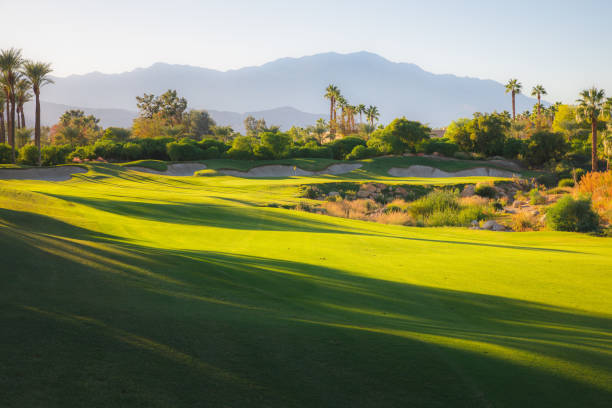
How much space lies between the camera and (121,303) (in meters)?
3.74

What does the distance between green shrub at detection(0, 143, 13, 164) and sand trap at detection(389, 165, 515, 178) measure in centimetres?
4779

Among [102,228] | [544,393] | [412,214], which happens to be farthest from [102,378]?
[412,214]

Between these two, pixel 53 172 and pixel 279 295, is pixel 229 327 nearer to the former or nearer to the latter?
pixel 279 295

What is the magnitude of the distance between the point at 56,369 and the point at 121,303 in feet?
4.42

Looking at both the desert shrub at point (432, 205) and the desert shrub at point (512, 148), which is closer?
the desert shrub at point (432, 205)

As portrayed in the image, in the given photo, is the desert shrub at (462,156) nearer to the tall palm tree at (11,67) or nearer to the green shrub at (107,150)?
the green shrub at (107,150)

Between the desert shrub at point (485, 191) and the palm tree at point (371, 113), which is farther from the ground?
the palm tree at point (371, 113)

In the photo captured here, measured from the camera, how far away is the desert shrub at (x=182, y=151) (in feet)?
189

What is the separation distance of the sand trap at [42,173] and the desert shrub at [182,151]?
15602 mm

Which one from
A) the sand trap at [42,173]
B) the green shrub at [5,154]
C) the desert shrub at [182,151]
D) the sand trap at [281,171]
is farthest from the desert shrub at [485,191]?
the green shrub at [5,154]

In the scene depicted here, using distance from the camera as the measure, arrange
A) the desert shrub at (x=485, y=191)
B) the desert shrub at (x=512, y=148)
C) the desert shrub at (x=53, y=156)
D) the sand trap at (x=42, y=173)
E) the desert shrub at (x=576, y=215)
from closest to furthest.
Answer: the desert shrub at (x=576, y=215)
the desert shrub at (x=485, y=191)
the sand trap at (x=42, y=173)
the desert shrub at (x=53, y=156)
the desert shrub at (x=512, y=148)

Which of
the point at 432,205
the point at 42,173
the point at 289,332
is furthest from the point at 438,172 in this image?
the point at 289,332

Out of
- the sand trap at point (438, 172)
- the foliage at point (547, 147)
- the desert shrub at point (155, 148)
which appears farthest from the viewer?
the desert shrub at point (155, 148)

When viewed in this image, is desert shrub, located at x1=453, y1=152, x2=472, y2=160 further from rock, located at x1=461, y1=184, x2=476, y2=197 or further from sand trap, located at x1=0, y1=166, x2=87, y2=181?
sand trap, located at x1=0, y1=166, x2=87, y2=181
